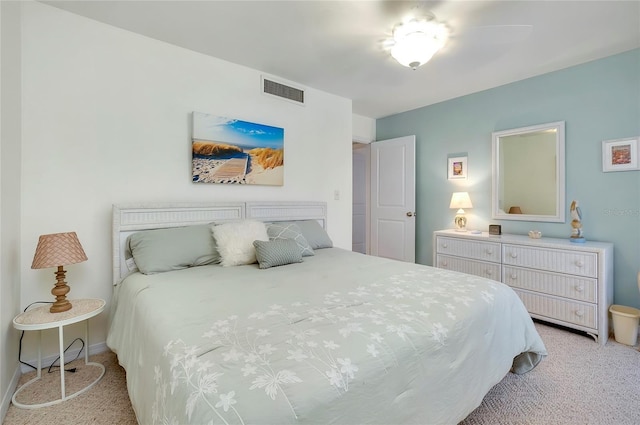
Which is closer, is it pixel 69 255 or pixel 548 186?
pixel 69 255

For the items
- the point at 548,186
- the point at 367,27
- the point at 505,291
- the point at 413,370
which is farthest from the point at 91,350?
the point at 548,186

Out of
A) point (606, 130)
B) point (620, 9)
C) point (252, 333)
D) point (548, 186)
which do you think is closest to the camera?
point (252, 333)

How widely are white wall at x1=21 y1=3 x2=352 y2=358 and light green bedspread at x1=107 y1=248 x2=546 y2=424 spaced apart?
59cm

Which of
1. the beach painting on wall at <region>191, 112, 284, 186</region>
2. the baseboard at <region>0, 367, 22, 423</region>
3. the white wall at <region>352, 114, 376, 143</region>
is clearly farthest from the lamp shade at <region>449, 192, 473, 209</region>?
the baseboard at <region>0, 367, 22, 423</region>

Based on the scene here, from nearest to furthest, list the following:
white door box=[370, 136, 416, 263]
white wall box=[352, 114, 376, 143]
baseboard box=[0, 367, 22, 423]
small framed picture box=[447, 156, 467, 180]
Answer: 1. baseboard box=[0, 367, 22, 423]
2. small framed picture box=[447, 156, 467, 180]
3. white door box=[370, 136, 416, 263]
4. white wall box=[352, 114, 376, 143]

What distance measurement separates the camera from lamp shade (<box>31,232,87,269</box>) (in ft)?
5.51

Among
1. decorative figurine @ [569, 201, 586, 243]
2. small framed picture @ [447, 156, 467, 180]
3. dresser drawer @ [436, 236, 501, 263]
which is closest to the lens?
decorative figurine @ [569, 201, 586, 243]

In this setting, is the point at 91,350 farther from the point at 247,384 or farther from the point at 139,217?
the point at 247,384

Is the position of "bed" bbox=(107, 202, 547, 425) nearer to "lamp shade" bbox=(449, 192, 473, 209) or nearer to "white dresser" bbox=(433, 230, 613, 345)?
"white dresser" bbox=(433, 230, 613, 345)

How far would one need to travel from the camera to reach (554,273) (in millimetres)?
2639

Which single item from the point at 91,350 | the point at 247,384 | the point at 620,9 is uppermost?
the point at 620,9

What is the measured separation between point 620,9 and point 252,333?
10.3ft

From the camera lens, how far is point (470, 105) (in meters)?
3.65

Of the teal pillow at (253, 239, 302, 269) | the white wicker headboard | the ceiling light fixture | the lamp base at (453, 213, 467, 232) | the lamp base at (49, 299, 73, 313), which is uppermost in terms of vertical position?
the ceiling light fixture
